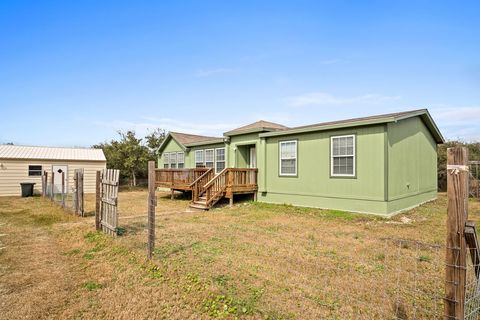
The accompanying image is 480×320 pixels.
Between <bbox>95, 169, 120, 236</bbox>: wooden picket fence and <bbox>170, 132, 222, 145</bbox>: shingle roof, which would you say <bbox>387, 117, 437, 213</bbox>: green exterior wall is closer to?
<bbox>95, 169, 120, 236</bbox>: wooden picket fence

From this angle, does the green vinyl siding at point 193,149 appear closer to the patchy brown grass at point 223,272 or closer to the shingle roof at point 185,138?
the shingle roof at point 185,138

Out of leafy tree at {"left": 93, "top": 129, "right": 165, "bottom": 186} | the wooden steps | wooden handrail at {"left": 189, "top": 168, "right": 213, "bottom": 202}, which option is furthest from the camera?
leafy tree at {"left": 93, "top": 129, "right": 165, "bottom": 186}

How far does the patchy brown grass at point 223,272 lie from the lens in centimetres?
324

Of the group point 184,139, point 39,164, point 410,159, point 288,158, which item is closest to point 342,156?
point 288,158

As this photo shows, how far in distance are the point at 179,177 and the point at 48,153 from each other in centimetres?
1344

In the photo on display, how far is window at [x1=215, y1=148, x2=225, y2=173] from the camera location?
15.8 metres

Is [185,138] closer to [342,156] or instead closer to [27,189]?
[27,189]

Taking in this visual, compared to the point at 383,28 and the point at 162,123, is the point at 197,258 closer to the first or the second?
the point at 383,28

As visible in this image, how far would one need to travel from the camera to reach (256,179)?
1341cm

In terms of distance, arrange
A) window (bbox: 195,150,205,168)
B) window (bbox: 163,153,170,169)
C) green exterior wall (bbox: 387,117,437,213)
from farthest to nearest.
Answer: window (bbox: 163,153,170,169), window (bbox: 195,150,205,168), green exterior wall (bbox: 387,117,437,213)

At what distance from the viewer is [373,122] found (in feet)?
30.5

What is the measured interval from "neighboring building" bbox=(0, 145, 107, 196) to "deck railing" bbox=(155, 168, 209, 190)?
6.73 meters

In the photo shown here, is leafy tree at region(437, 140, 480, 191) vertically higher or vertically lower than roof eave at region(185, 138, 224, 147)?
lower

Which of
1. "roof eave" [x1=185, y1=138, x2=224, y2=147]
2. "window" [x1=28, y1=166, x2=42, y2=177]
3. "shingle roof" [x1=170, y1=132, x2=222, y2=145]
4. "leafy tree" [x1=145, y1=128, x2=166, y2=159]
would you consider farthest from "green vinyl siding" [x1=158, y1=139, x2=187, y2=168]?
"window" [x1=28, y1=166, x2=42, y2=177]
